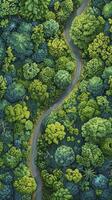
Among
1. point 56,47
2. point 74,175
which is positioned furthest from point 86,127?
point 56,47

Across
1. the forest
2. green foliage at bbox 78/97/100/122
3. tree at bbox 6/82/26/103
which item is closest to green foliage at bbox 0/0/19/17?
the forest

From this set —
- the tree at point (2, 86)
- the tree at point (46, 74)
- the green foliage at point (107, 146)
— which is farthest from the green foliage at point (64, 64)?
the green foliage at point (107, 146)

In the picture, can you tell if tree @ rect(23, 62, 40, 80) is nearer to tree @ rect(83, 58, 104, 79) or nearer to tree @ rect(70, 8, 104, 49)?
tree @ rect(70, 8, 104, 49)

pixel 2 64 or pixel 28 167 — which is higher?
pixel 2 64

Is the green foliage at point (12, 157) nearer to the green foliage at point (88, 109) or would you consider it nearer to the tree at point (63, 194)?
the tree at point (63, 194)

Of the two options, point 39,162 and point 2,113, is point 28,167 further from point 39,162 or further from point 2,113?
point 2,113

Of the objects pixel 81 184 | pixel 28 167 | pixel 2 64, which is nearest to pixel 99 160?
pixel 81 184
